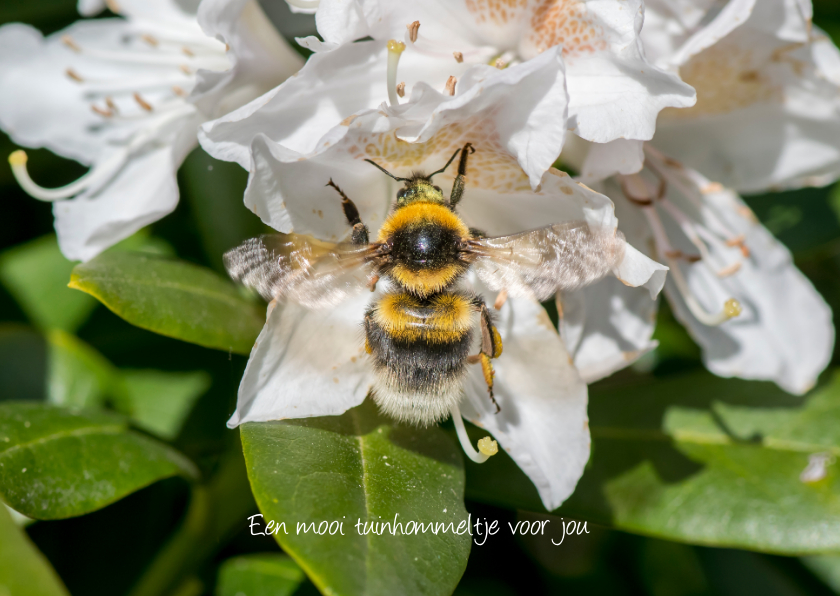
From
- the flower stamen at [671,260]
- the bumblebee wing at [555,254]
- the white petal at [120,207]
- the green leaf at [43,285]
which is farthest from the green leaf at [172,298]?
the flower stamen at [671,260]

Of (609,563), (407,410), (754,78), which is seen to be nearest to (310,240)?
(407,410)

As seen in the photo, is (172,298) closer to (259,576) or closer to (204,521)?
(204,521)

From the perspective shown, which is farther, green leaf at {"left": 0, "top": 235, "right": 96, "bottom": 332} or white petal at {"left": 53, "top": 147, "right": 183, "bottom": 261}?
green leaf at {"left": 0, "top": 235, "right": 96, "bottom": 332}

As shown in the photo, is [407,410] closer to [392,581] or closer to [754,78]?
[392,581]

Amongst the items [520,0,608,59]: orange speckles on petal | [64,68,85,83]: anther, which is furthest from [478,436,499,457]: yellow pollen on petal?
[64,68,85,83]: anther

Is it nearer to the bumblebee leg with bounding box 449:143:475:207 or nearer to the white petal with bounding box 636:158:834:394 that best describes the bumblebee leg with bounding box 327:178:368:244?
the bumblebee leg with bounding box 449:143:475:207

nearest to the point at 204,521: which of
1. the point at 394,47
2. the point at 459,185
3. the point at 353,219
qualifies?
the point at 353,219

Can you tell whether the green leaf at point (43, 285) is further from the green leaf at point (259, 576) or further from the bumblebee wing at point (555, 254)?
the bumblebee wing at point (555, 254)
